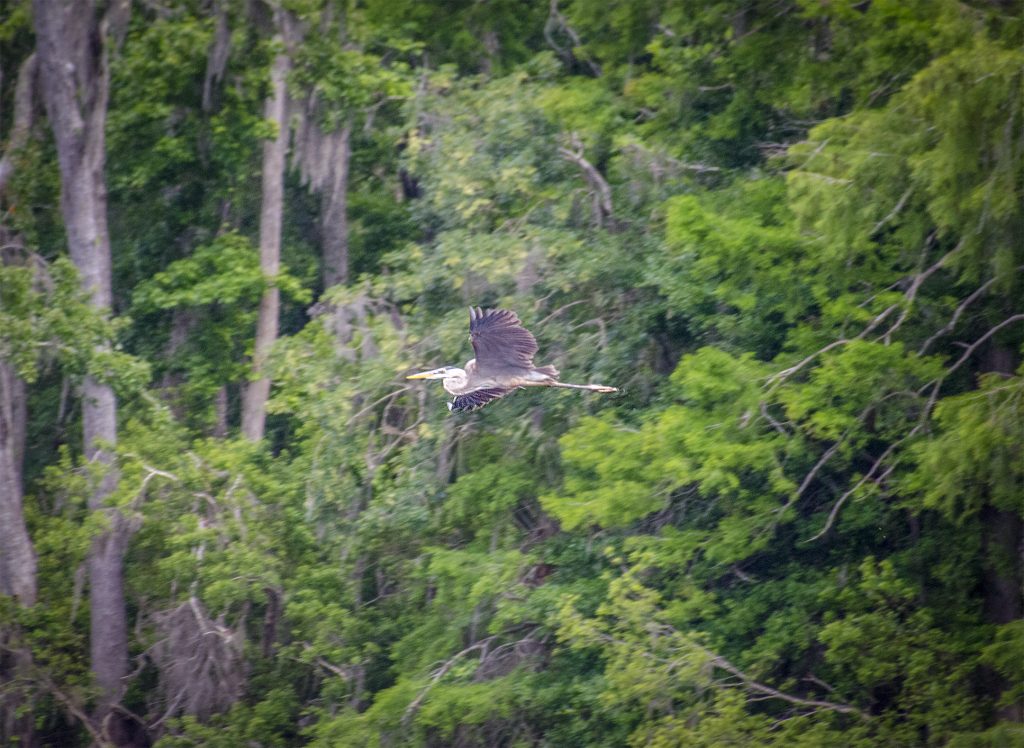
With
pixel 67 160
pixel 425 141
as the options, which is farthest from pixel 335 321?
pixel 67 160

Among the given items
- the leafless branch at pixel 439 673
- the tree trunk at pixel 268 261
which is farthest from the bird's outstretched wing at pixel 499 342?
the tree trunk at pixel 268 261

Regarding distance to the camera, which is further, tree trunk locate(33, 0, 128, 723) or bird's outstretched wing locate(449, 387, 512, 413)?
tree trunk locate(33, 0, 128, 723)

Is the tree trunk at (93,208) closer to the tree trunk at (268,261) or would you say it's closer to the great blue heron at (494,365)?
the tree trunk at (268,261)

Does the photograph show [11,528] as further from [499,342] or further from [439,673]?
[499,342]

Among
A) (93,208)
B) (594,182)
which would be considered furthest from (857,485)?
(93,208)

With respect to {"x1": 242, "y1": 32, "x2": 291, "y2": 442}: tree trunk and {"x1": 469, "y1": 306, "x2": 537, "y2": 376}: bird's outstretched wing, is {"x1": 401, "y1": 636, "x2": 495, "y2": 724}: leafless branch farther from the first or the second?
{"x1": 242, "y1": 32, "x2": 291, "y2": 442}: tree trunk

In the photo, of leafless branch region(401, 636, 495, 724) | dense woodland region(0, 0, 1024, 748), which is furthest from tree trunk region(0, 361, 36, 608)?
leafless branch region(401, 636, 495, 724)

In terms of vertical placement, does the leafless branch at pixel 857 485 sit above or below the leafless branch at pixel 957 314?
below
